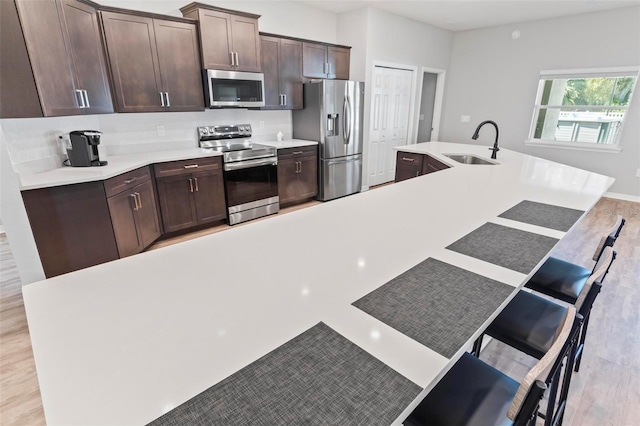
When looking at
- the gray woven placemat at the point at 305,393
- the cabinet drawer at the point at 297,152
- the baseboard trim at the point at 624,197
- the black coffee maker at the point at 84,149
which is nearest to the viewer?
the gray woven placemat at the point at 305,393

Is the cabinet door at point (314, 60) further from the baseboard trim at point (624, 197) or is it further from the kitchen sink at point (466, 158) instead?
the baseboard trim at point (624, 197)

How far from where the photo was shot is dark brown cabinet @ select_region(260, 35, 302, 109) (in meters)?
4.05

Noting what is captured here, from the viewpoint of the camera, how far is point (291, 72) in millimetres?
4312

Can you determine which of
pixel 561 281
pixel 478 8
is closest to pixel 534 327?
pixel 561 281

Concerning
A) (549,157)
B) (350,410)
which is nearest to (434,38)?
(549,157)

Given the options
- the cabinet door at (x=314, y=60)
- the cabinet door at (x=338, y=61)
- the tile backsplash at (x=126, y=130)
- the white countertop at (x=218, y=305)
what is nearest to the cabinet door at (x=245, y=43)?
the tile backsplash at (x=126, y=130)

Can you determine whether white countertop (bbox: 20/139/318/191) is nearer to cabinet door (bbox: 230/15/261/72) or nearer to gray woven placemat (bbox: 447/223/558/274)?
cabinet door (bbox: 230/15/261/72)

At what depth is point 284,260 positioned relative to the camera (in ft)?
3.67

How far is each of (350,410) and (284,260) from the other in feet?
1.98

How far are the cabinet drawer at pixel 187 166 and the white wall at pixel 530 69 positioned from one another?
4.99 meters

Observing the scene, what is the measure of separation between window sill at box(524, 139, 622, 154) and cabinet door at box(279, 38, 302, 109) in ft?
13.7

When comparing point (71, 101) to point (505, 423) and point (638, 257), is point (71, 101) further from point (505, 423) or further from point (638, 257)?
point (638, 257)

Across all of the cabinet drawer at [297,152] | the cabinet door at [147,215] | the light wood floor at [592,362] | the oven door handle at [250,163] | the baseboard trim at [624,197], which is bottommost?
the light wood floor at [592,362]

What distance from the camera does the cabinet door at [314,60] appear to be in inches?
173
